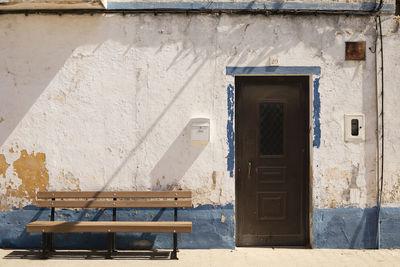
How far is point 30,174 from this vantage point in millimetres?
5184

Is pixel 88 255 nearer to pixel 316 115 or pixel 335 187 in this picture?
pixel 335 187

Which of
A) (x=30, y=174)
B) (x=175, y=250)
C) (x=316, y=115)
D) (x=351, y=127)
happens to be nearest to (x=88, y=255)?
(x=175, y=250)

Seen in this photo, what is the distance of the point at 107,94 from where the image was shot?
518 centimetres

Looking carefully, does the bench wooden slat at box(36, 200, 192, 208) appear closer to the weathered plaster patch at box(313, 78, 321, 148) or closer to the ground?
the ground

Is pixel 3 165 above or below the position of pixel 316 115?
below

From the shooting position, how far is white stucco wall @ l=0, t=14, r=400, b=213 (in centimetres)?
517

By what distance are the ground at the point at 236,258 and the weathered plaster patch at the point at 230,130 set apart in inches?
41.7

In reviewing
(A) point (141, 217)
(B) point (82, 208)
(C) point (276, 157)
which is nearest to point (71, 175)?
(B) point (82, 208)

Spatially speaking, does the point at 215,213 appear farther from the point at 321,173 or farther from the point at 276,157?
the point at 321,173

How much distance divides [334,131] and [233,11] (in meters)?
2.07

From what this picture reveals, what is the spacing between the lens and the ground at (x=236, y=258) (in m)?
4.56

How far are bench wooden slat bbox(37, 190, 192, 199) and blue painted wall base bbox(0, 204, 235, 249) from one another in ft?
0.75

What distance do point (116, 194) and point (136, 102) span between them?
1.23 metres

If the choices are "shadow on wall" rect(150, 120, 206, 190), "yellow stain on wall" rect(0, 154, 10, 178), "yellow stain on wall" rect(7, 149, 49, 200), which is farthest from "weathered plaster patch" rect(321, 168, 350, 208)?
"yellow stain on wall" rect(0, 154, 10, 178)
